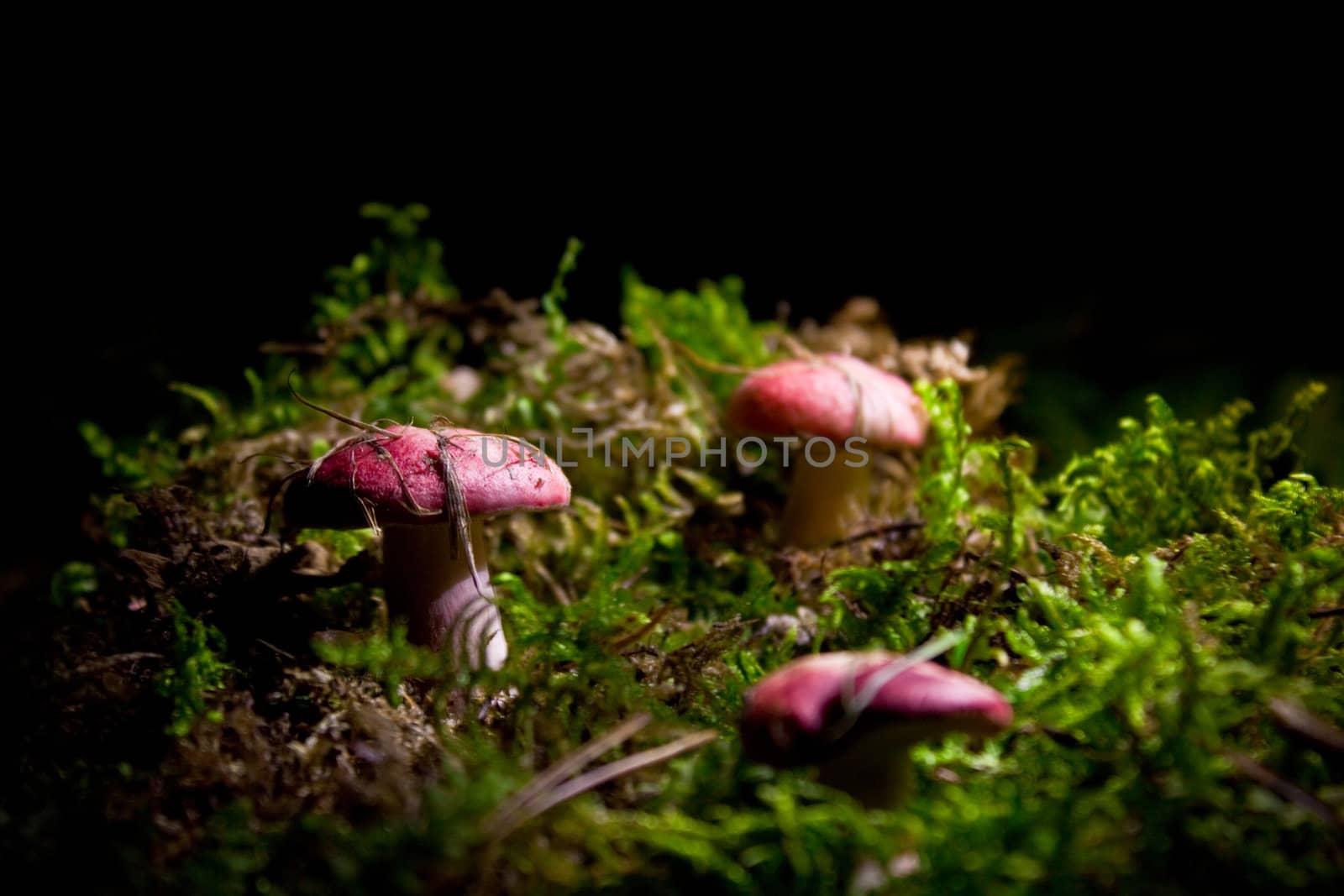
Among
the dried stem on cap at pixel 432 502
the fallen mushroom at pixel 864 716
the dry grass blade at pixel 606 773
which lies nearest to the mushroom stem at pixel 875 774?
the fallen mushroom at pixel 864 716

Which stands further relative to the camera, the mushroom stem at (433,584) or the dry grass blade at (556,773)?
the mushroom stem at (433,584)

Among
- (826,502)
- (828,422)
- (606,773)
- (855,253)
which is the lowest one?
(826,502)

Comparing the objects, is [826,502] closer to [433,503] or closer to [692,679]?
[692,679]

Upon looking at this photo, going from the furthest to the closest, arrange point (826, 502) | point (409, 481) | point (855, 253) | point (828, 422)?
1. point (855, 253)
2. point (826, 502)
3. point (828, 422)
4. point (409, 481)

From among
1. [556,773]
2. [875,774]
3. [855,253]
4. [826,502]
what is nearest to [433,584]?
[556,773]

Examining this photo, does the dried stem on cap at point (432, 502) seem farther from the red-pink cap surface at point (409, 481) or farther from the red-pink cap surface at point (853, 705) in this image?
the red-pink cap surface at point (853, 705)

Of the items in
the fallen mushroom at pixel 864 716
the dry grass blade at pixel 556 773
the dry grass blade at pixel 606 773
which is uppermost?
the fallen mushroom at pixel 864 716

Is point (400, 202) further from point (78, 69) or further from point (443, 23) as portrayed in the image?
point (78, 69)
